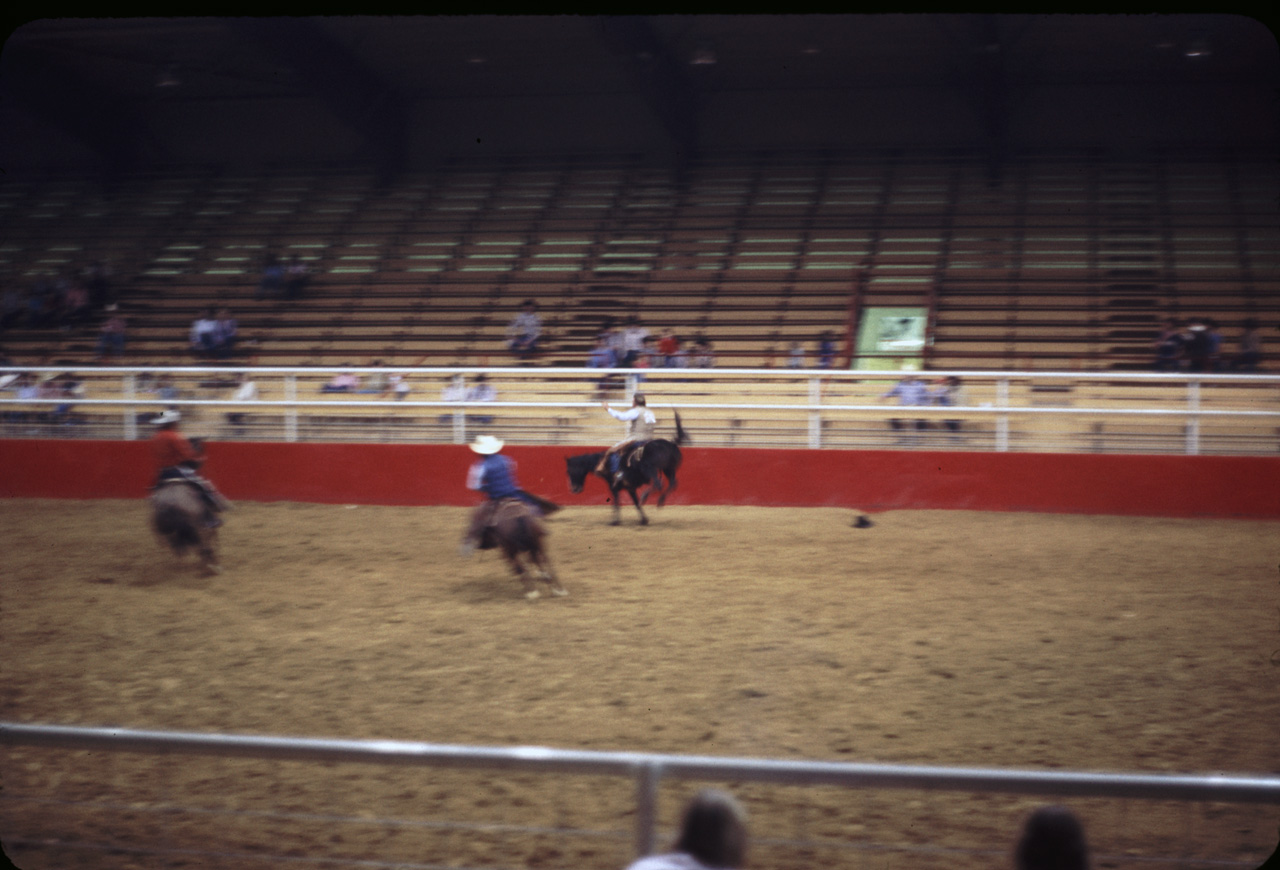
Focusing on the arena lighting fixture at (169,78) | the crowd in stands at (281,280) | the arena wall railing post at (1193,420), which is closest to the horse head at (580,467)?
the arena wall railing post at (1193,420)

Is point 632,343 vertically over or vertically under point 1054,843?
over

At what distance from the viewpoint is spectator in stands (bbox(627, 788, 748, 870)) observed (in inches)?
83.4

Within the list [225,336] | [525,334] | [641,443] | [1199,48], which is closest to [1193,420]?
[641,443]

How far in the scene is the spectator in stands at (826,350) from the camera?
1352 cm

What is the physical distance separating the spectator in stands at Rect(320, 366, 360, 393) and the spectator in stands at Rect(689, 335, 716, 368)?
181 inches

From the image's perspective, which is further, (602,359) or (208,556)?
(602,359)

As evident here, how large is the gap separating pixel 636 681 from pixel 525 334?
964cm

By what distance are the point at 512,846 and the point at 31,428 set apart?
11547mm

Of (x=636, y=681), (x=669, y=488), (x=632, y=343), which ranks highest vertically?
(x=632, y=343)

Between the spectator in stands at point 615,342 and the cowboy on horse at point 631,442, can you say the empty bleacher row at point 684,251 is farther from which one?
the cowboy on horse at point 631,442

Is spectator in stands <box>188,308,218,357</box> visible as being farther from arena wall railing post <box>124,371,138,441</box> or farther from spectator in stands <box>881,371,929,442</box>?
spectator in stands <box>881,371,929,442</box>

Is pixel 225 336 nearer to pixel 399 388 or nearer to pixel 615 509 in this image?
pixel 399 388

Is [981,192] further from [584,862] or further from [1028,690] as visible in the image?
[584,862]

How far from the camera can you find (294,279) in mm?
16125
